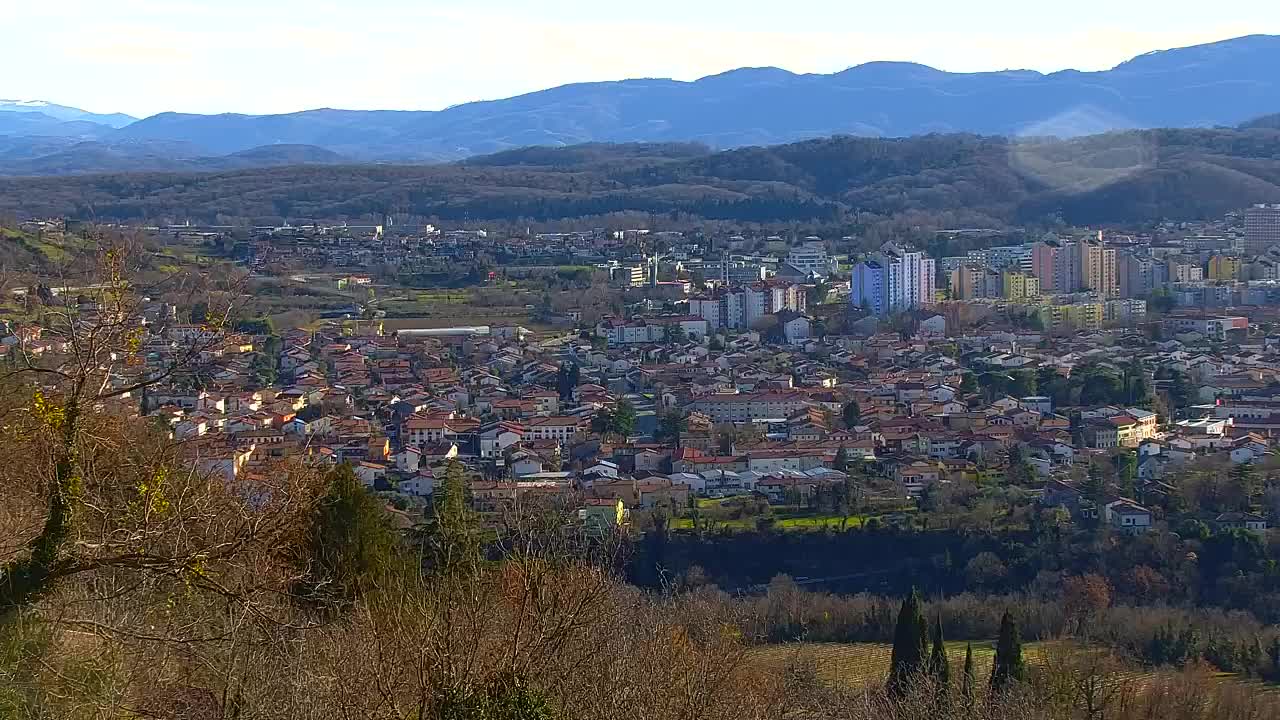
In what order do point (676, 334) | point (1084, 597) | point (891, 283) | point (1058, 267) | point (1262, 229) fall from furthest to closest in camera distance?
point (1262, 229), point (1058, 267), point (891, 283), point (676, 334), point (1084, 597)

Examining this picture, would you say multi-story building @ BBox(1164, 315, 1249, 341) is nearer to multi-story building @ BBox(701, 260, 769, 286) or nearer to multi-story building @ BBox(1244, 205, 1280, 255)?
multi-story building @ BBox(701, 260, 769, 286)

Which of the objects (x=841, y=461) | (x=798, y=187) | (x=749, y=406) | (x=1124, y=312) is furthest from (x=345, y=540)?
(x=798, y=187)

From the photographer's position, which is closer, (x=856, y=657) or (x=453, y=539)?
(x=453, y=539)

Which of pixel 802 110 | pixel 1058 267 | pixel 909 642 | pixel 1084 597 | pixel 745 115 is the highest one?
pixel 802 110

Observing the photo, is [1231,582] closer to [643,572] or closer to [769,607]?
[769,607]

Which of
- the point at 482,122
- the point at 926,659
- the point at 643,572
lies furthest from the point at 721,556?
the point at 482,122

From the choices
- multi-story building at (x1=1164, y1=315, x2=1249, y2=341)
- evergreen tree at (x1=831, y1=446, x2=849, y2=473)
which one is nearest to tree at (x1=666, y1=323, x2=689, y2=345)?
multi-story building at (x1=1164, y1=315, x2=1249, y2=341)

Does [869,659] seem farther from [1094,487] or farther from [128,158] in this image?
[128,158]

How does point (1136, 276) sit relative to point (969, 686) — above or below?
below

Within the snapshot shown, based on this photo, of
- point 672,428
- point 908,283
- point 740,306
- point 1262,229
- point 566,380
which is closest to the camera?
point 672,428
